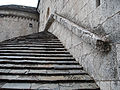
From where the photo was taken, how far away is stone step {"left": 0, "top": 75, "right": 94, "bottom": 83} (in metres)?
2.31

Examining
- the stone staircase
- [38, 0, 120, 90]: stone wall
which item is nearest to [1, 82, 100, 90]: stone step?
the stone staircase

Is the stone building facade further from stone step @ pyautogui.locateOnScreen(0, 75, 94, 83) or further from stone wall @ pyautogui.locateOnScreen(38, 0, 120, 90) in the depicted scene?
stone step @ pyautogui.locateOnScreen(0, 75, 94, 83)

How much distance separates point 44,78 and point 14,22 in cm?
1145

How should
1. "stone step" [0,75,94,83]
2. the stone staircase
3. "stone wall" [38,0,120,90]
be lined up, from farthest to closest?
"stone step" [0,75,94,83]
the stone staircase
"stone wall" [38,0,120,90]

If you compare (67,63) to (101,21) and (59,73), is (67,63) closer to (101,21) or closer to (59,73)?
(59,73)

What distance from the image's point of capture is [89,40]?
2.35 m

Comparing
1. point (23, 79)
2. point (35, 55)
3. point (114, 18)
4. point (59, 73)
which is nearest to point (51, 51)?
point (35, 55)

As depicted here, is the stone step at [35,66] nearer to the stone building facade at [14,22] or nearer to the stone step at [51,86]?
the stone step at [51,86]

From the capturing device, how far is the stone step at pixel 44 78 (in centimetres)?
231

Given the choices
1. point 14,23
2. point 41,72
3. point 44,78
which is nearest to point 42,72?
point 41,72

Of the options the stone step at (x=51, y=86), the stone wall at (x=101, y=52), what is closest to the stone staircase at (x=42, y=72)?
the stone step at (x=51, y=86)

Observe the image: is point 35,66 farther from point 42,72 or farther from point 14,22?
point 14,22

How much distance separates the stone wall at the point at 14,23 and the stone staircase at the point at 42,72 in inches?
382

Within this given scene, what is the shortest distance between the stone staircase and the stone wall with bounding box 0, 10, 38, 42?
9.70m
